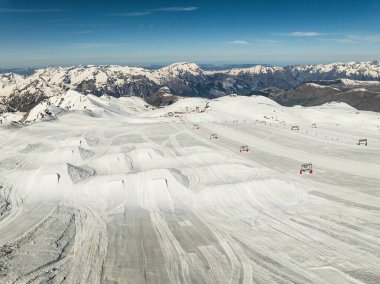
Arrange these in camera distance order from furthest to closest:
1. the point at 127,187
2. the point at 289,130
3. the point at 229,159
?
1. the point at 289,130
2. the point at 229,159
3. the point at 127,187

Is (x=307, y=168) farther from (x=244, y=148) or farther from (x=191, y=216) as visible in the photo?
(x=191, y=216)

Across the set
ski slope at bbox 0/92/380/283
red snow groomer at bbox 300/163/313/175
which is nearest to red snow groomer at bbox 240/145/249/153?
ski slope at bbox 0/92/380/283

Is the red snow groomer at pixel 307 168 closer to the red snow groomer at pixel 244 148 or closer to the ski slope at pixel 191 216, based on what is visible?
the ski slope at pixel 191 216

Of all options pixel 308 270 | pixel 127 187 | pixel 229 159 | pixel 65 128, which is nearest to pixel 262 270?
pixel 308 270

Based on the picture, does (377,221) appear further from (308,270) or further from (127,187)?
(127,187)

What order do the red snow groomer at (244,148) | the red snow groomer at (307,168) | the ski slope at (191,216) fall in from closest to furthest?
the ski slope at (191,216)
the red snow groomer at (307,168)
the red snow groomer at (244,148)

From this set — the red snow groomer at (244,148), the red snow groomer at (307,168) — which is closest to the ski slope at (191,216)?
the red snow groomer at (307,168)

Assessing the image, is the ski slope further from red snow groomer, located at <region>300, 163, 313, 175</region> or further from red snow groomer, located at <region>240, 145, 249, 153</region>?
red snow groomer, located at <region>240, 145, 249, 153</region>

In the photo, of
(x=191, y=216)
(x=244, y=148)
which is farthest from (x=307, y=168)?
(x=191, y=216)
